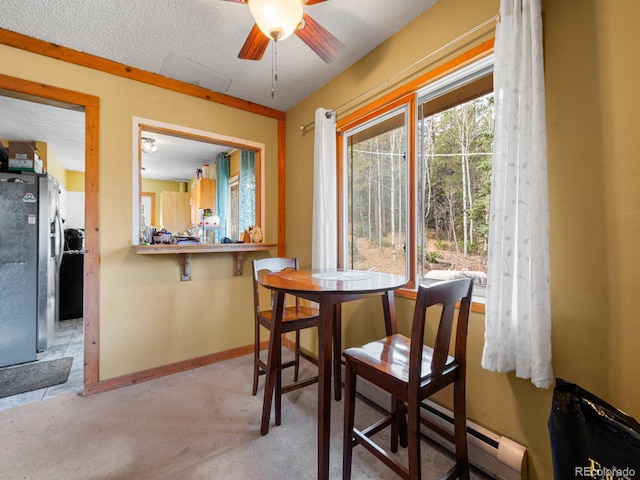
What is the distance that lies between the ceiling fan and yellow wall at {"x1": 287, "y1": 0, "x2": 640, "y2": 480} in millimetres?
872

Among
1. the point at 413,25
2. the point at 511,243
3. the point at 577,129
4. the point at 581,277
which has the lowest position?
the point at 581,277

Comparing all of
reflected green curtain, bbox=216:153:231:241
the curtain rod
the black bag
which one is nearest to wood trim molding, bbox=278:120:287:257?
the curtain rod

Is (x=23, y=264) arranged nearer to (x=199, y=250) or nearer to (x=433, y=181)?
(x=199, y=250)

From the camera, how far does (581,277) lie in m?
1.17

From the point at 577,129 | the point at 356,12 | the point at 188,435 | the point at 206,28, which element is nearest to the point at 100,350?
the point at 188,435

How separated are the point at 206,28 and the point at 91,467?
8.71 feet

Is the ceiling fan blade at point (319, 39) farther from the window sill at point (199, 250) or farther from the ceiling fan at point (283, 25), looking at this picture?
the window sill at point (199, 250)

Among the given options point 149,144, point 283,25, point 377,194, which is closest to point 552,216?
point 377,194

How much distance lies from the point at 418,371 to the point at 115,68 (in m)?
2.95

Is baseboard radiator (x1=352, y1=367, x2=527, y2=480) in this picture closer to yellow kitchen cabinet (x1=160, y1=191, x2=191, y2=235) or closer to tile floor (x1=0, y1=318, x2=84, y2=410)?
tile floor (x1=0, y1=318, x2=84, y2=410)

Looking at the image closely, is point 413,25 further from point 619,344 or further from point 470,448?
point 470,448

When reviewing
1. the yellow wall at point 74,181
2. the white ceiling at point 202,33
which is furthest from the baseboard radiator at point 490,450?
the yellow wall at point 74,181

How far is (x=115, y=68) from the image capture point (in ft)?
7.36

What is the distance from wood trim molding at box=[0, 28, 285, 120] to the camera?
194cm
